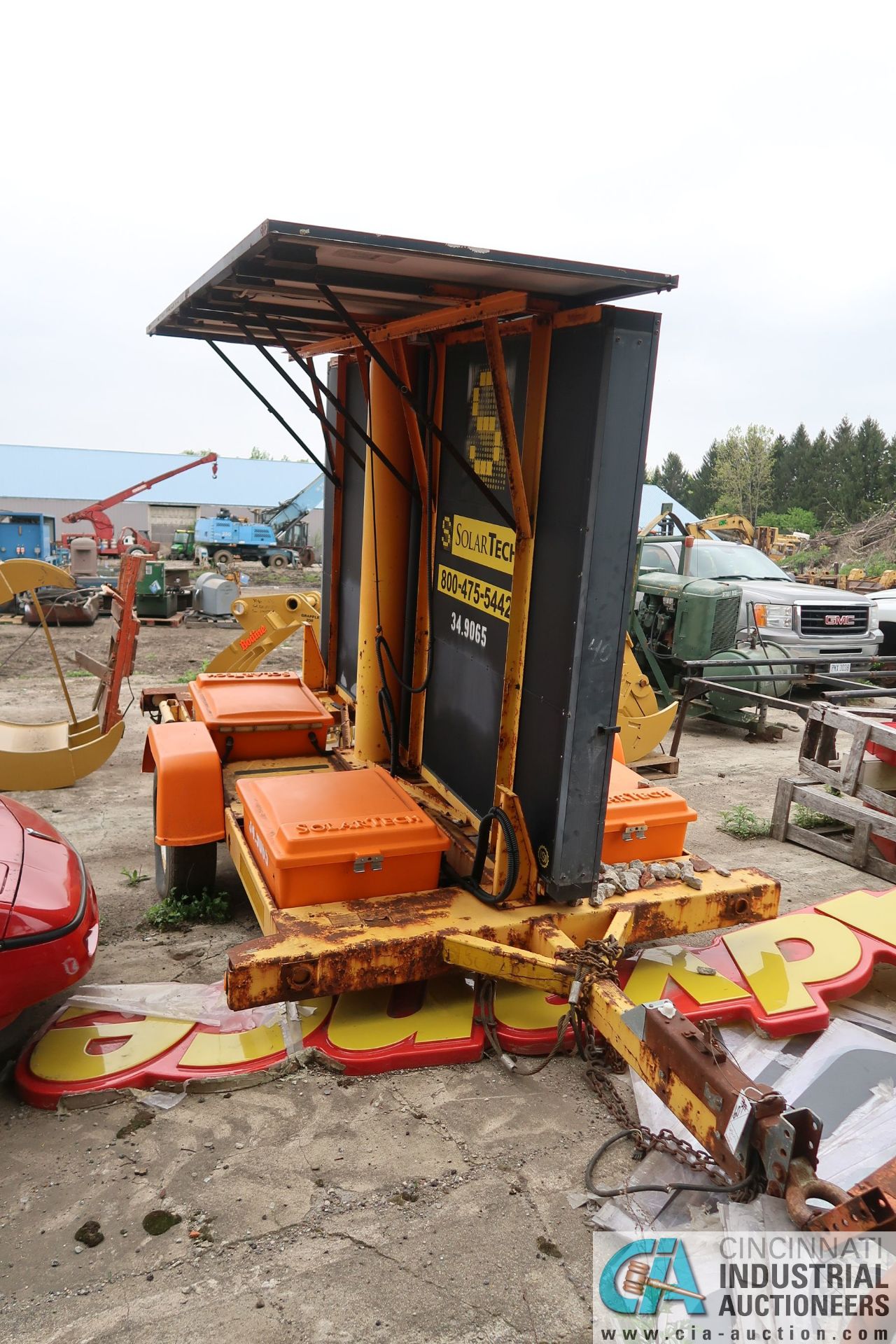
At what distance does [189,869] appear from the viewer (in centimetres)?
527

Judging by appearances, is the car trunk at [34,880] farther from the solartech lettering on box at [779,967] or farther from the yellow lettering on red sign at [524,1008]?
the solartech lettering on box at [779,967]

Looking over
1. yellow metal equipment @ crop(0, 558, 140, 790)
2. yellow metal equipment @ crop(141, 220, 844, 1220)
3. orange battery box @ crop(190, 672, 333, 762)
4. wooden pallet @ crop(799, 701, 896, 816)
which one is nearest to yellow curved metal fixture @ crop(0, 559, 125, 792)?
yellow metal equipment @ crop(0, 558, 140, 790)

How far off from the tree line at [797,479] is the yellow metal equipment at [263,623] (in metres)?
46.3

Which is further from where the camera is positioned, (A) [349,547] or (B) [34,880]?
(A) [349,547]

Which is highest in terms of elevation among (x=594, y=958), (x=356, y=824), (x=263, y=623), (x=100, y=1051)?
(x=263, y=623)

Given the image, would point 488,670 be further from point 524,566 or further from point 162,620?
point 162,620

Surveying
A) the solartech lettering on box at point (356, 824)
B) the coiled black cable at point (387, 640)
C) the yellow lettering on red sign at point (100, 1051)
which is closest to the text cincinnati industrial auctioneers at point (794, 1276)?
the solartech lettering on box at point (356, 824)

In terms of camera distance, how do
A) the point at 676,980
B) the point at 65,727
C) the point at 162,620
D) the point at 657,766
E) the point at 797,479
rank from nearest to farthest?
1. the point at 676,980
2. the point at 65,727
3. the point at 657,766
4. the point at 162,620
5. the point at 797,479

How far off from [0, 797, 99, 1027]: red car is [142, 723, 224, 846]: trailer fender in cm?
80

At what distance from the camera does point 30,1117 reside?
351cm

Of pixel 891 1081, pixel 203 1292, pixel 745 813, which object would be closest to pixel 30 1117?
pixel 203 1292

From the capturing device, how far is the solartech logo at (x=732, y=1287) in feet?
8.46

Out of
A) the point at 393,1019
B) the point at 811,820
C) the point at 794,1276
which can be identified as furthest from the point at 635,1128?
the point at 811,820

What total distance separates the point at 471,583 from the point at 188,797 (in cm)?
197
